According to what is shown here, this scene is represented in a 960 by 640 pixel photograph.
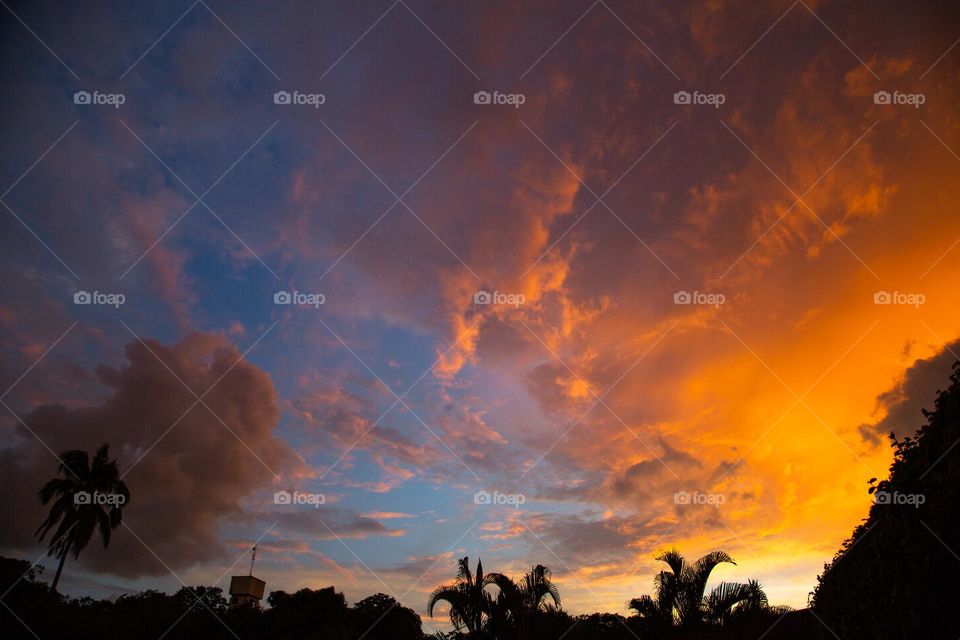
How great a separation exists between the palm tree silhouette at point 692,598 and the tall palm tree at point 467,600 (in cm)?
551

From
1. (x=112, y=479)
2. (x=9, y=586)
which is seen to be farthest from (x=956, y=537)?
→ (x=112, y=479)

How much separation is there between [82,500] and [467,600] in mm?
31528

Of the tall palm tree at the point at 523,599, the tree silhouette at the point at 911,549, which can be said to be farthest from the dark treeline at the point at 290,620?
the tree silhouette at the point at 911,549

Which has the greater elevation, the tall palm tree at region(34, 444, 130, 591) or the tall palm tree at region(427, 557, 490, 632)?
the tall palm tree at region(34, 444, 130, 591)

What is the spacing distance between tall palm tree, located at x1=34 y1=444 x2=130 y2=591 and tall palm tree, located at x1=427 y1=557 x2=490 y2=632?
1082 inches

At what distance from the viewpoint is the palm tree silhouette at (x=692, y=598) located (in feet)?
44.3

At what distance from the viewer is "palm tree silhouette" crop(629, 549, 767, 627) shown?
44.3 ft

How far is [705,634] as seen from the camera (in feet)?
34.9

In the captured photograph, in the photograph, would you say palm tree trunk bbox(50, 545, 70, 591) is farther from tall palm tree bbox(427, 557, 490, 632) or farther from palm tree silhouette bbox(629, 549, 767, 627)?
palm tree silhouette bbox(629, 549, 767, 627)

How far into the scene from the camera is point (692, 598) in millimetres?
14562

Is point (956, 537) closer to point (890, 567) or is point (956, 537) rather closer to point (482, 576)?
point (890, 567)

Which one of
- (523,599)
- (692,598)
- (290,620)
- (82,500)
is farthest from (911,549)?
(82,500)

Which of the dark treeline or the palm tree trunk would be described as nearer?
the dark treeline

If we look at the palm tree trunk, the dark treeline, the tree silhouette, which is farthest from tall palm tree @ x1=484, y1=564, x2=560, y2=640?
the palm tree trunk
